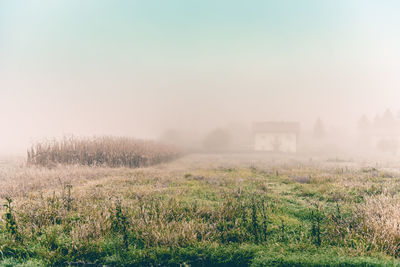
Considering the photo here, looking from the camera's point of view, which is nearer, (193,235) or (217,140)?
(193,235)

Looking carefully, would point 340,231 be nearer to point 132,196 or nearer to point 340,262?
point 340,262

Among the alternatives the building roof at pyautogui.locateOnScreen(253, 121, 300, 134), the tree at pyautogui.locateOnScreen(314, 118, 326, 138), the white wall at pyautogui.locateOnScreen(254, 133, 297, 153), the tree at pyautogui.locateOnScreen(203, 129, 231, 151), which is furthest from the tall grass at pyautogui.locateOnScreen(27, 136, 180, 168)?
the tree at pyautogui.locateOnScreen(314, 118, 326, 138)

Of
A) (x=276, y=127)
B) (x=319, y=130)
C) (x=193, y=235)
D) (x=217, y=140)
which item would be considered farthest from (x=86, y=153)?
(x=319, y=130)

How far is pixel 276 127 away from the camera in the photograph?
5703 centimetres

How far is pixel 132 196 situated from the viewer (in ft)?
28.8

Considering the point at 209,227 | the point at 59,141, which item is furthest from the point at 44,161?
the point at 209,227

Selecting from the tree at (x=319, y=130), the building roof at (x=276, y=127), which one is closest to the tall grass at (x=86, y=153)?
the building roof at (x=276, y=127)

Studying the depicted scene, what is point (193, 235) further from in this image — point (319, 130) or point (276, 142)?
point (319, 130)

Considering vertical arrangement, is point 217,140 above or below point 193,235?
below

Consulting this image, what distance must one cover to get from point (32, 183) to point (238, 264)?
9789 millimetres

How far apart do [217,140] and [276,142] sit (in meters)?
17.8

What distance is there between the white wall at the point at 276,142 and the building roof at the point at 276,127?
1319 mm

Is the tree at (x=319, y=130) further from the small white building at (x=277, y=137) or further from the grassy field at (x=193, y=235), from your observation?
the grassy field at (x=193, y=235)

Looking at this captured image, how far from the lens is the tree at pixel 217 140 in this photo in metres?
66.1
